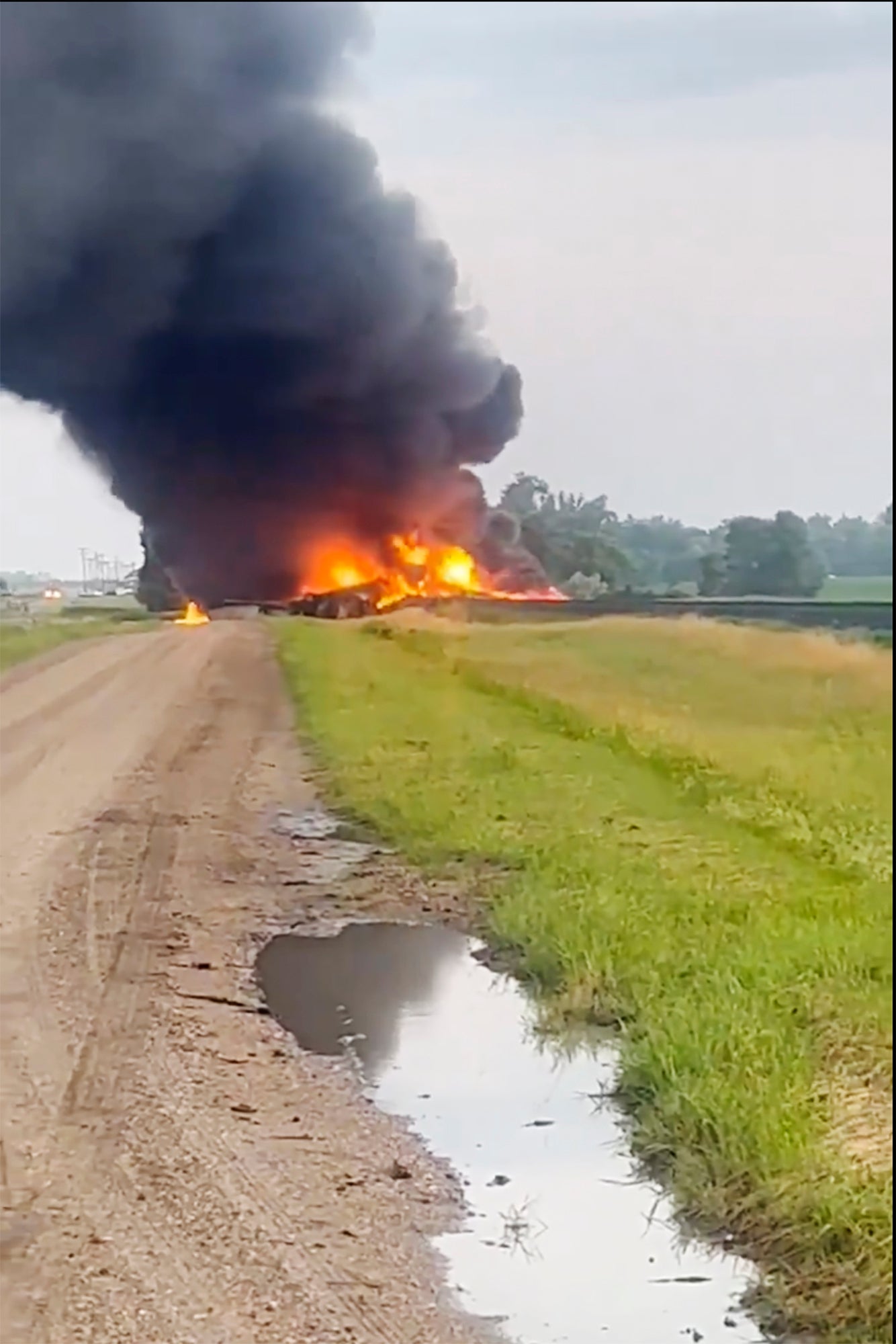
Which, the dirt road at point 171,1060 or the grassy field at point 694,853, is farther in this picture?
the dirt road at point 171,1060

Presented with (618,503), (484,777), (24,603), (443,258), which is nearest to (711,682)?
(618,503)

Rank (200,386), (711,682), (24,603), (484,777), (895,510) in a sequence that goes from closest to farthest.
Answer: (895,510)
(711,682)
(200,386)
(484,777)
(24,603)

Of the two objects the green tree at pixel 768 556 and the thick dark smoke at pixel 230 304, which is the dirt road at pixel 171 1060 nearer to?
the thick dark smoke at pixel 230 304

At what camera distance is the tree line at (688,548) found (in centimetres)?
154

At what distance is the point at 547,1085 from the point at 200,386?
31.9 inches

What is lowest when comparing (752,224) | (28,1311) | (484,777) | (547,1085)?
(28,1311)

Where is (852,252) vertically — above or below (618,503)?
above

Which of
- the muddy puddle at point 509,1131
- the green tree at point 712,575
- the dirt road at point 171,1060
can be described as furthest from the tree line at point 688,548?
the muddy puddle at point 509,1131

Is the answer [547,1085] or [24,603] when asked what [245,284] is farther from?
[547,1085]

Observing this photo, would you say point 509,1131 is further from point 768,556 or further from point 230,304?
point 230,304

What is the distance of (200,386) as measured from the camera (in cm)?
175

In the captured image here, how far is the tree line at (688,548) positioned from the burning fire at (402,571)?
7 cm

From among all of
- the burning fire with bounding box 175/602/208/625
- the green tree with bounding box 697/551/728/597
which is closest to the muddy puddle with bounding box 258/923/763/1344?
the burning fire with bounding box 175/602/208/625

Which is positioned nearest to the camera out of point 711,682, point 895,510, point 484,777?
point 895,510
